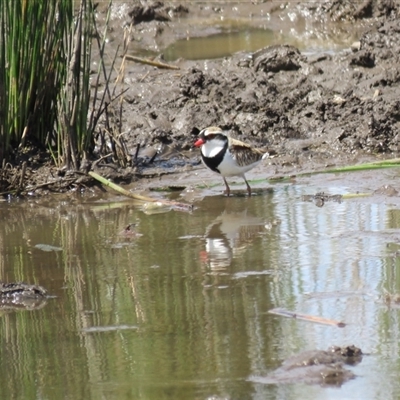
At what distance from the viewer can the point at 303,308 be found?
4984mm

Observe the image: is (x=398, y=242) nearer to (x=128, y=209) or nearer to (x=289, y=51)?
(x=128, y=209)

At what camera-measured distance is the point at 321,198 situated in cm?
739

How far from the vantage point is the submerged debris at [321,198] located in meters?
7.34

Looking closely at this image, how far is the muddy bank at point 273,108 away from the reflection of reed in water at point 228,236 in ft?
4.76

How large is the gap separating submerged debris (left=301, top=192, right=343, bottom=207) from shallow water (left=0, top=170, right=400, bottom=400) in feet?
0.21

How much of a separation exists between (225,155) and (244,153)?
22cm

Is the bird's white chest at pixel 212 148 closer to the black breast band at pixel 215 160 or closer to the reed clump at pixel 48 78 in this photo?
the black breast band at pixel 215 160

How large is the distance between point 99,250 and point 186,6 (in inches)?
382

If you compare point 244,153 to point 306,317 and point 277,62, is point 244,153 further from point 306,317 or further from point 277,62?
point 306,317

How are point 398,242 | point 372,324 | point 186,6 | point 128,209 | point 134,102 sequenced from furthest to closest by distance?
point 186,6
point 134,102
point 128,209
point 398,242
point 372,324

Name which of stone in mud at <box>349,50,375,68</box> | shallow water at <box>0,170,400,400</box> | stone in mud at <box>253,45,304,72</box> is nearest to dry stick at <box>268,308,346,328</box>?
shallow water at <box>0,170,400,400</box>

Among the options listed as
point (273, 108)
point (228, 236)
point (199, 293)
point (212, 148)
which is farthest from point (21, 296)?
point (273, 108)

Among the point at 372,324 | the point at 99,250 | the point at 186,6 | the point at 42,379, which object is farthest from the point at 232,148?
the point at 186,6

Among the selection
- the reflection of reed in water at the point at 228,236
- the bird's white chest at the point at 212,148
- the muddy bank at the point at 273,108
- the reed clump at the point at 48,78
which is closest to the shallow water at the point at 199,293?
the reflection of reed in water at the point at 228,236
